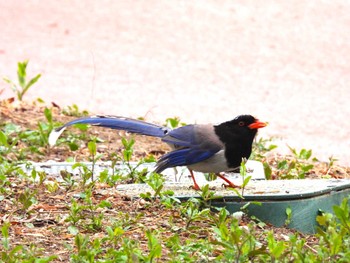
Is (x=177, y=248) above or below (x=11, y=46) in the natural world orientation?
below

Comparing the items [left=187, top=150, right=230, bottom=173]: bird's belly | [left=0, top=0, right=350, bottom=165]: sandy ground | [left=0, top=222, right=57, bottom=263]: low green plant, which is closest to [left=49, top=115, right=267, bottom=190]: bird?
[left=187, top=150, right=230, bottom=173]: bird's belly

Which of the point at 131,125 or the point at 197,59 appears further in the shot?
the point at 197,59

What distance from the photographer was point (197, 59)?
461 inches

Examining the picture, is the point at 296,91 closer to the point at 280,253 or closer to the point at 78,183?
the point at 78,183

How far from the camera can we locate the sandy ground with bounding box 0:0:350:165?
32.4 ft

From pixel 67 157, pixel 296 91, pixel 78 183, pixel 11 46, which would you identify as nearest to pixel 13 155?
pixel 67 157

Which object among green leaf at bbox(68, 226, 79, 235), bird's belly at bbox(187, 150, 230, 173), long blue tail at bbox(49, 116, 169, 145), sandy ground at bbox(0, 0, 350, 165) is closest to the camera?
green leaf at bbox(68, 226, 79, 235)

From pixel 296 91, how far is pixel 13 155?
4.16m

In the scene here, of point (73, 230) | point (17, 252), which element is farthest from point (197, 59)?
point (17, 252)

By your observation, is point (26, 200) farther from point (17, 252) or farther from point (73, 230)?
point (17, 252)

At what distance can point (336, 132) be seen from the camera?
9336mm

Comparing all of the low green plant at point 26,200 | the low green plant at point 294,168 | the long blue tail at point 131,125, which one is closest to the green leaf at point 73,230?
the low green plant at point 26,200

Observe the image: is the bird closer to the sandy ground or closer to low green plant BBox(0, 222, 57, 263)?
low green plant BBox(0, 222, 57, 263)

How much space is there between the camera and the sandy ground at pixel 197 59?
987 cm
